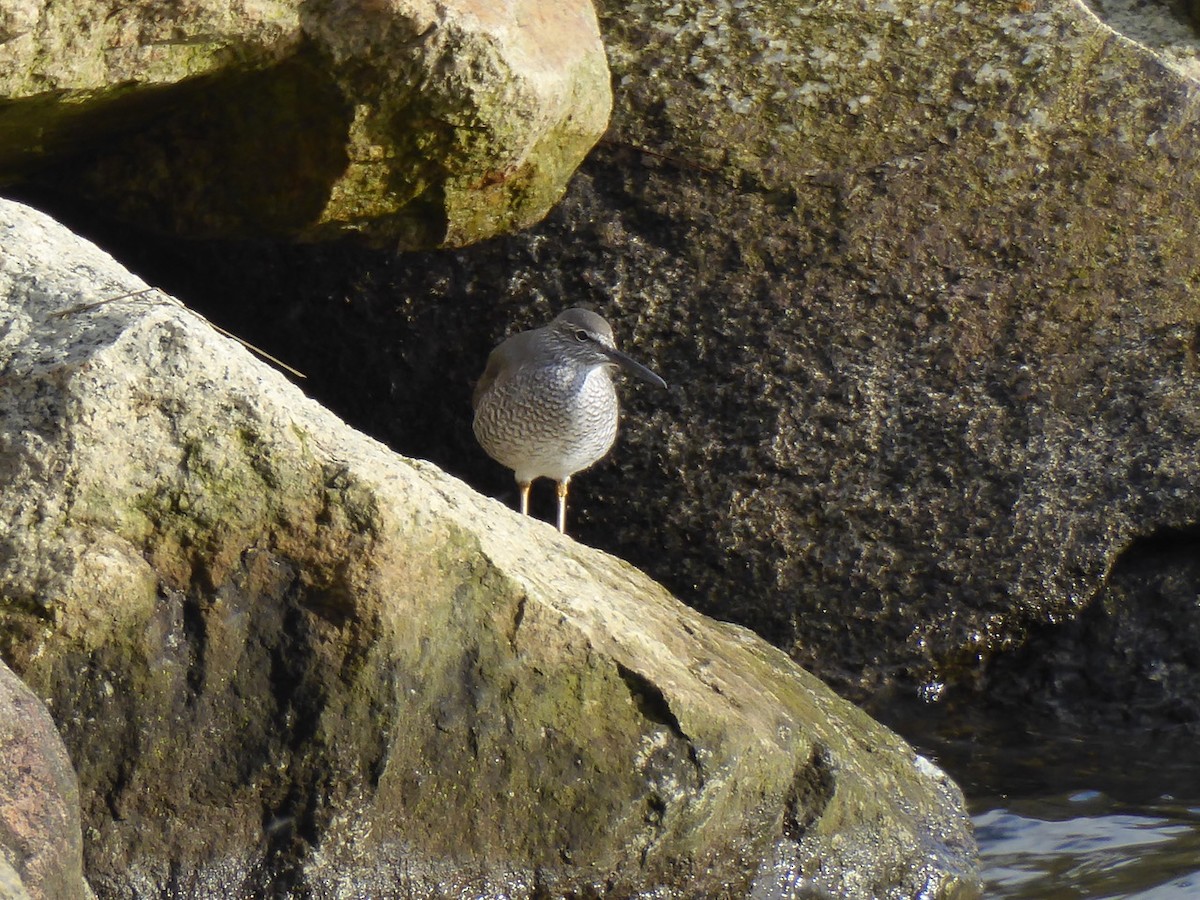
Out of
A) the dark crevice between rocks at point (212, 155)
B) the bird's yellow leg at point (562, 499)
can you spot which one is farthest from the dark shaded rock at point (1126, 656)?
the dark crevice between rocks at point (212, 155)

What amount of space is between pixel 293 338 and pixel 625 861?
3.23 m

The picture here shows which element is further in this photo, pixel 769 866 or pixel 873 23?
pixel 873 23

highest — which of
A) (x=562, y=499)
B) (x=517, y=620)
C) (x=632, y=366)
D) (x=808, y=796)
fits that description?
(x=517, y=620)

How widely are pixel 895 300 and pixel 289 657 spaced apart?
306 cm

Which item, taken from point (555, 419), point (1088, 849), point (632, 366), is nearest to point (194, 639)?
point (632, 366)

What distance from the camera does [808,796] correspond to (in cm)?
430

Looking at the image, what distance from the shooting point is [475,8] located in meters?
5.28

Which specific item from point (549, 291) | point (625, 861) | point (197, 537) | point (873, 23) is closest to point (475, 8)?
point (549, 291)

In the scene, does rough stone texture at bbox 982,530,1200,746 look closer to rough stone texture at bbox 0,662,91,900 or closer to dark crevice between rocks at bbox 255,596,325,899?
dark crevice between rocks at bbox 255,596,325,899

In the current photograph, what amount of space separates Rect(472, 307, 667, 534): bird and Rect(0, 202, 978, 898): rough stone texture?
6.65 ft

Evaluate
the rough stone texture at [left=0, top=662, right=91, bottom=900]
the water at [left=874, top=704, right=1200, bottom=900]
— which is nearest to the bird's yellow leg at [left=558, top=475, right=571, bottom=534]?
the water at [left=874, top=704, right=1200, bottom=900]

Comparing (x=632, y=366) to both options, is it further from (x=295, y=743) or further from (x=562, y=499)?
(x=295, y=743)

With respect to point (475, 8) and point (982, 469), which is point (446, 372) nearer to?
point (475, 8)

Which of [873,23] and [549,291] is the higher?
[873,23]
